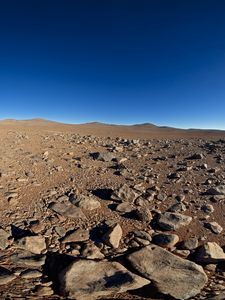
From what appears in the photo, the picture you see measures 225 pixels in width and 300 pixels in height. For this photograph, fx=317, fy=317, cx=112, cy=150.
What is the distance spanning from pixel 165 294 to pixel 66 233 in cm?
323

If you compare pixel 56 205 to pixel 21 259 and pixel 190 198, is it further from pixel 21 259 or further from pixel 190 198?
pixel 190 198

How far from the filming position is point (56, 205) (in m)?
9.59

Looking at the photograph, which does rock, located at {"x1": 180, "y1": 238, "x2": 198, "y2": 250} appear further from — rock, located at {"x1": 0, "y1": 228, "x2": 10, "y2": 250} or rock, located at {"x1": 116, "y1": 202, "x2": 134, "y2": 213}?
rock, located at {"x1": 0, "y1": 228, "x2": 10, "y2": 250}

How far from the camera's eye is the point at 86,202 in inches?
387

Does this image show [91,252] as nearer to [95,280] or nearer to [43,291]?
[95,280]

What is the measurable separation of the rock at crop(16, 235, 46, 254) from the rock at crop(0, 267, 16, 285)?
100 cm

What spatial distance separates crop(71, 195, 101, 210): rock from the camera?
9695 mm

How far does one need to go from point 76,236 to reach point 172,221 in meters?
2.80

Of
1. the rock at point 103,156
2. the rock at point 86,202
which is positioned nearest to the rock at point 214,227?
the rock at point 86,202

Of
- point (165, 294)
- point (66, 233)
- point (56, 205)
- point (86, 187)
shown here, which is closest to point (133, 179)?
point (86, 187)

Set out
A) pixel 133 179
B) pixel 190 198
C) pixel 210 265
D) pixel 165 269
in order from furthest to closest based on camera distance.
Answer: pixel 133 179 < pixel 190 198 < pixel 210 265 < pixel 165 269

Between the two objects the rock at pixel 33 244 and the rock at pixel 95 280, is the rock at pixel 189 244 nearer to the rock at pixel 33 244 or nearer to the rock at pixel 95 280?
the rock at pixel 95 280

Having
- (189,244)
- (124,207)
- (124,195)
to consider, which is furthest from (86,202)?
(189,244)

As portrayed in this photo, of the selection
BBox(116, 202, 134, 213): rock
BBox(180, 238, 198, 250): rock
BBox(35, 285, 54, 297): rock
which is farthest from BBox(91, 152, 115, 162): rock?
BBox(35, 285, 54, 297): rock
